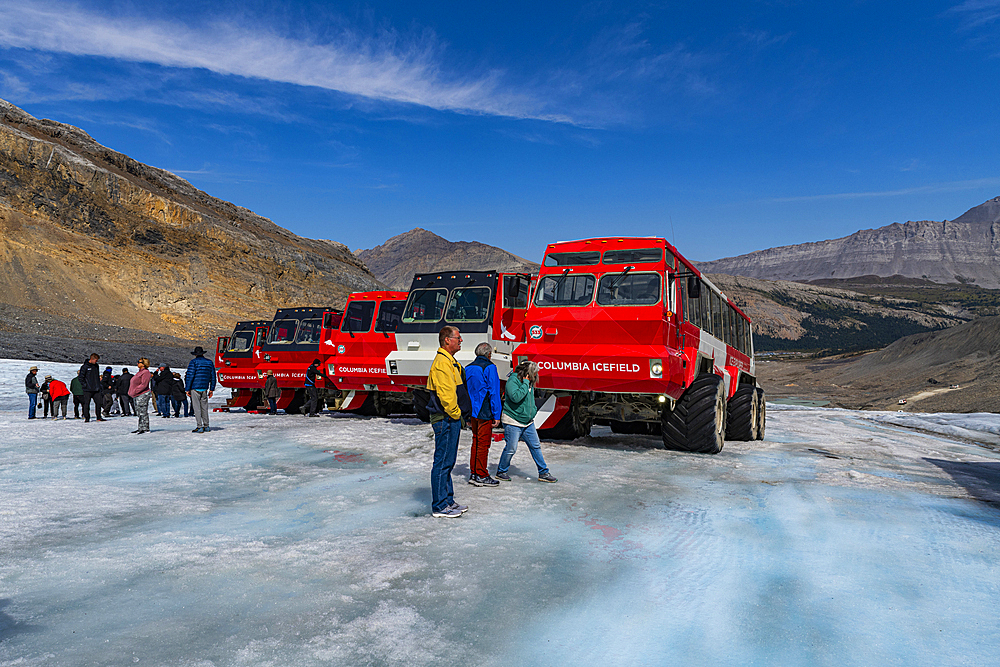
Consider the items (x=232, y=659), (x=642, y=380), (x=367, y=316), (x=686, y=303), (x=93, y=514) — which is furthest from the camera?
(x=367, y=316)

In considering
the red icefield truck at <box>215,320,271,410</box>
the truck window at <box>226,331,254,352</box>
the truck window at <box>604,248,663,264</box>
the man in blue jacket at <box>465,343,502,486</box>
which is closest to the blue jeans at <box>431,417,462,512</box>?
the man in blue jacket at <box>465,343,502,486</box>

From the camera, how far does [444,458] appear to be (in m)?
6.05

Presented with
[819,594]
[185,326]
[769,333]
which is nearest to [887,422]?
[819,594]

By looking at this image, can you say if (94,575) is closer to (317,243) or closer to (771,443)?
(771,443)

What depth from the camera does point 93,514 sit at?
609cm

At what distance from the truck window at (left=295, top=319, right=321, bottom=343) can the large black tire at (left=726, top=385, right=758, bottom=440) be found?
35.9 feet

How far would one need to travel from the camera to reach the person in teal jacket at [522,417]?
7961 millimetres

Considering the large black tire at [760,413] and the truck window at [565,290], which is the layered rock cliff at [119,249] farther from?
the large black tire at [760,413]

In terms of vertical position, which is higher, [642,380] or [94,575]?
[642,380]

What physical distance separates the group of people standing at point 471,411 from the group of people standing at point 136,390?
7.29 metres

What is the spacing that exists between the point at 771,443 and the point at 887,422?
1068 cm

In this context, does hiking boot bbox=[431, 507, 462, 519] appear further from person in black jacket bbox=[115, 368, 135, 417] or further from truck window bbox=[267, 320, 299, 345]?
person in black jacket bbox=[115, 368, 135, 417]

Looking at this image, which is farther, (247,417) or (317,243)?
(317,243)

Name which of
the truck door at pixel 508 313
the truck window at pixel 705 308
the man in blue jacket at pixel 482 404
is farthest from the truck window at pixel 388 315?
the man in blue jacket at pixel 482 404
